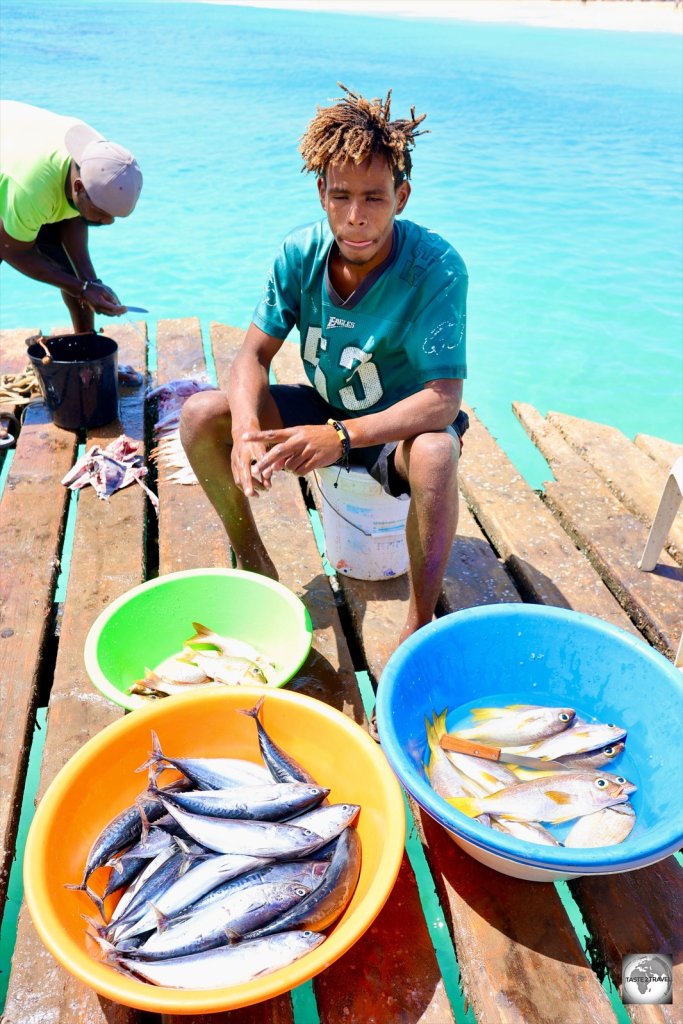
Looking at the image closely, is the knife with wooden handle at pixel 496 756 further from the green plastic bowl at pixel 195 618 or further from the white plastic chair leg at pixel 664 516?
the white plastic chair leg at pixel 664 516

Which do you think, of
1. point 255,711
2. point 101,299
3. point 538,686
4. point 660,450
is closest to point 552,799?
point 538,686

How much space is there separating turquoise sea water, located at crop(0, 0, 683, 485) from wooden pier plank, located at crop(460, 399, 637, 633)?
2.36m

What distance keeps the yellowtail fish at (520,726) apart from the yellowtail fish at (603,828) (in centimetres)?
27

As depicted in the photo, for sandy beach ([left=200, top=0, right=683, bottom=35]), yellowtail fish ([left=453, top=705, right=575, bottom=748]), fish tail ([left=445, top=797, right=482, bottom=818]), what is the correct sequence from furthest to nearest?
sandy beach ([left=200, top=0, right=683, bottom=35])
yellowtail fish ([left=453, top=705, right=575, bottom=748])
fish tail ([left=445, top=797, right=482, bottom=818])

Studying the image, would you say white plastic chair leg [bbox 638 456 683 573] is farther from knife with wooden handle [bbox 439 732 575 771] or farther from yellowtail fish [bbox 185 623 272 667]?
yellowtail fish [bbox 185 623 272 667]

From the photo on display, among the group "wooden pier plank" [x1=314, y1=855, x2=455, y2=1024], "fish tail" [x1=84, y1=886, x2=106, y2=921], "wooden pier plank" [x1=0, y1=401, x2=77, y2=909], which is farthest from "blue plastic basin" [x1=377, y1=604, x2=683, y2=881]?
"wooden pier plank" [x1=0, y1=401, x2=77, y2=909]

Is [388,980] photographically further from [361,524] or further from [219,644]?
[361,524]

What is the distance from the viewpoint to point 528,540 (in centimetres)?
331

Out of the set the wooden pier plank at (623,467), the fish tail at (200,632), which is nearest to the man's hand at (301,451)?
the fish tail at (200,632)

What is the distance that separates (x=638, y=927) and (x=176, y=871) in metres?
1.16

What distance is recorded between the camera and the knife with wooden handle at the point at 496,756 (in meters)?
2.13

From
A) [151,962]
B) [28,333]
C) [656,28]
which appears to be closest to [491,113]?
[28,333]

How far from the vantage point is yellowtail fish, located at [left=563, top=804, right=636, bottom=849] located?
1913mm

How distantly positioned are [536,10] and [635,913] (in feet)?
208
